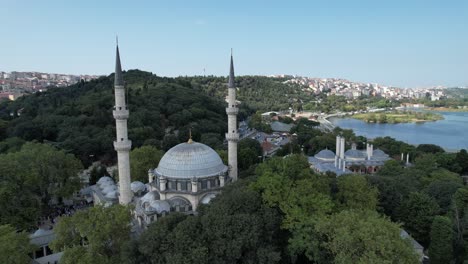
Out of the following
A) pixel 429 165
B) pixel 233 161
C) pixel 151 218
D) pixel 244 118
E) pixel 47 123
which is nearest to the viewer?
pixel 151 218

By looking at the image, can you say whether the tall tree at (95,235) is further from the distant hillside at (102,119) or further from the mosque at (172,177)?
the distant hillside at (102,119)

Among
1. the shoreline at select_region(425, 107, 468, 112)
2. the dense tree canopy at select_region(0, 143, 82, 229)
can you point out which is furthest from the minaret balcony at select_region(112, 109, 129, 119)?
the shoreline at select_region(425, 107, 468, 112)

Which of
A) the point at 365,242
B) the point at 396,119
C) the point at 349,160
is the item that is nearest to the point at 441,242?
the point at 365,242

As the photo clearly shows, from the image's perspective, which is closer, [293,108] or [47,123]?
[47,123]

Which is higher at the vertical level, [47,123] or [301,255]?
[47,123]

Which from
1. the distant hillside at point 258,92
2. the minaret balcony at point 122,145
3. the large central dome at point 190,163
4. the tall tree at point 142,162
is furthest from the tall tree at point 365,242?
the distant hillside at point 258,92

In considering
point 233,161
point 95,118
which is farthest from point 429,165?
point 95,118

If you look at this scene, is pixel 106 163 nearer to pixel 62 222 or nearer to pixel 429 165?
pixel 62 222
